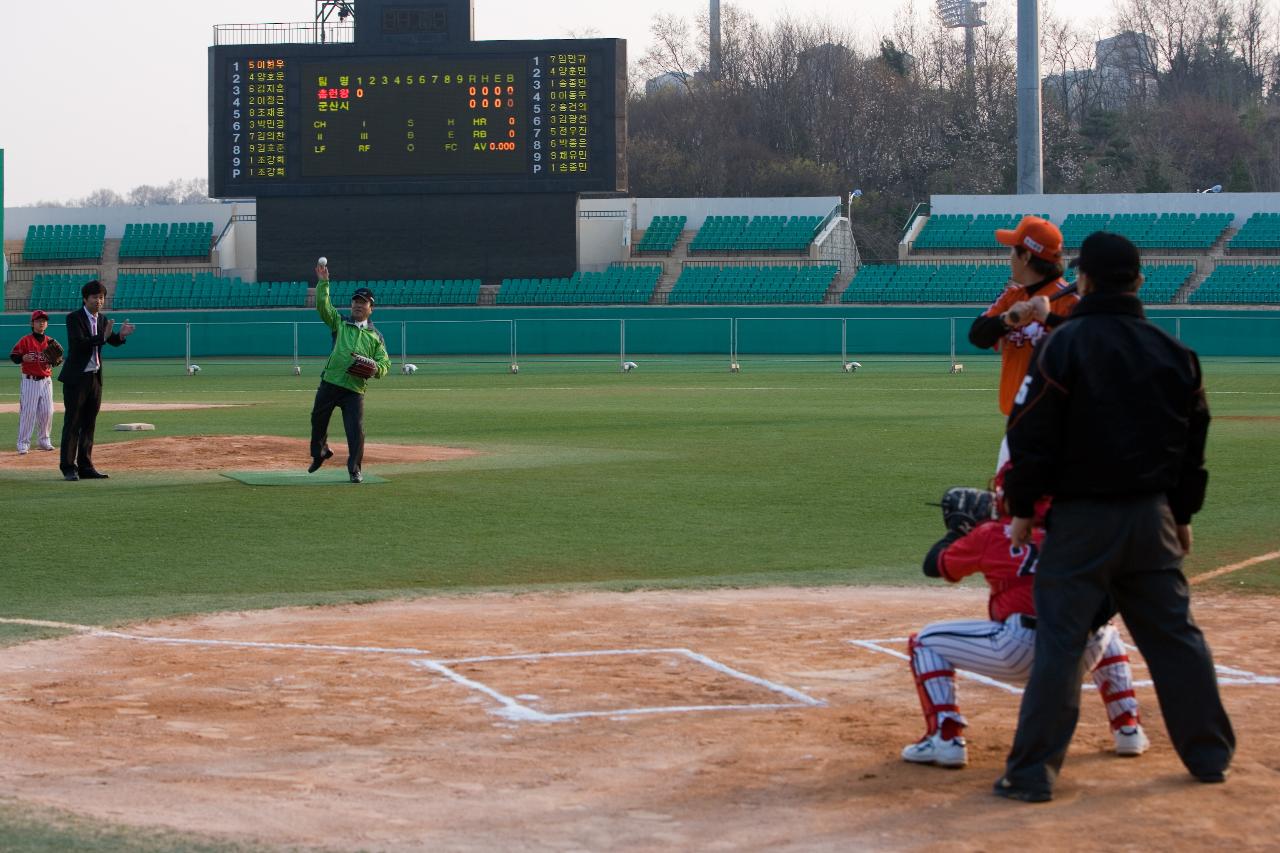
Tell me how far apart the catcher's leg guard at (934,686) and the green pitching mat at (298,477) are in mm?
11245

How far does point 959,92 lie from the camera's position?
83.1 metres

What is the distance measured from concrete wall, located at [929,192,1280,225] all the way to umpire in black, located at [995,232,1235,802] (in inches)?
2119

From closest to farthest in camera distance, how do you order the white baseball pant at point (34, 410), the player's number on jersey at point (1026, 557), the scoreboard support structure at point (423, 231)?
1. the player's number on jersey at point (1026, 557)
2. the white baseball pant at point (34, 410)
3. the scoreboard support structure at point (423, 231)

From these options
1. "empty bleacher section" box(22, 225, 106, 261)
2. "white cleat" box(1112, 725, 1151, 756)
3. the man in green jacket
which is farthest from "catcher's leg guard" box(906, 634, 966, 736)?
"empty bleacher section" box(22, 225, 106, 261)

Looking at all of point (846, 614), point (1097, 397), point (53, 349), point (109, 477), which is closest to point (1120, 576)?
point (1097, 397)

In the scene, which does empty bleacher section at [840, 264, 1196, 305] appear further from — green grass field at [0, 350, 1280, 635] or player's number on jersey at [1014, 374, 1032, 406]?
player's number on jersey at [1014, 374, 1032, 406]

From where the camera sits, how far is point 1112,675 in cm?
629

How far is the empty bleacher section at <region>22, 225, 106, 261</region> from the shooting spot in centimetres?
5862

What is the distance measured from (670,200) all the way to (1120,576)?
2219 inches

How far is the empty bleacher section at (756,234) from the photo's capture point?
58.1 meters

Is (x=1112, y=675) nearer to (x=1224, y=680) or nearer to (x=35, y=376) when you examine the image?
(x=1224, y=680)

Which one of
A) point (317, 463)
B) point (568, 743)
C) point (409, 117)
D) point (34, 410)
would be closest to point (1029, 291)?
point (568, 743)

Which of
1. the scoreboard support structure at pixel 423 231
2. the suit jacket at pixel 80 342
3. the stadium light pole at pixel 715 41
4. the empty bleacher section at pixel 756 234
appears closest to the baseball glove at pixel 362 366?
the suit jacket at pixel 80 342

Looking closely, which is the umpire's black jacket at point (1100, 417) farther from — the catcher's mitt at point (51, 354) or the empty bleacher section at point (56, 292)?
the empty bleacher section at point (56, 292)
